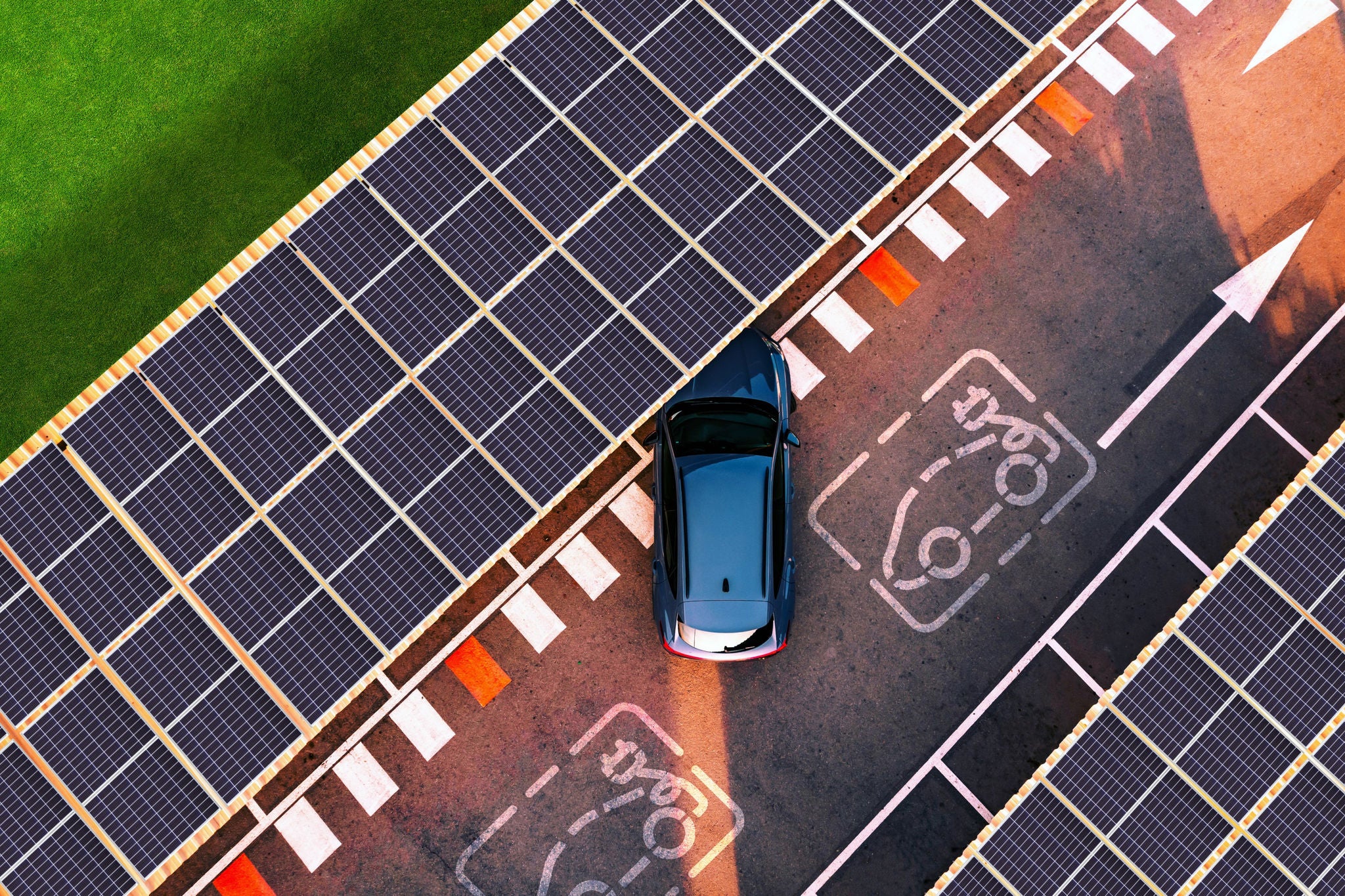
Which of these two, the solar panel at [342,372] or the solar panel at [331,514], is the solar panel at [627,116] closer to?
the solar panel at [342,372]

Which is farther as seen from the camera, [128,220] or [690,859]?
[128,220]

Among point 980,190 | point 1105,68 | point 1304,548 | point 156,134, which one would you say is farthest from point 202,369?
point 1105,68

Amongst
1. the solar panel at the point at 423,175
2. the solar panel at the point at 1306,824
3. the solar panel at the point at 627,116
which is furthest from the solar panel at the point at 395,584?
the solar panel at the point at 1306,824

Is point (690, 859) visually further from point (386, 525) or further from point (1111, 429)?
point (1111, 429)

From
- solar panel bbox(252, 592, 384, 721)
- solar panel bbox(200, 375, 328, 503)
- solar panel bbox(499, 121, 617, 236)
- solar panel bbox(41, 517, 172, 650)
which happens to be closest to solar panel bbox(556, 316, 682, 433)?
solar panel bbox(499, 121, 617, 236)

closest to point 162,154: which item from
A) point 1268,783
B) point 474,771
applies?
point 474,771
